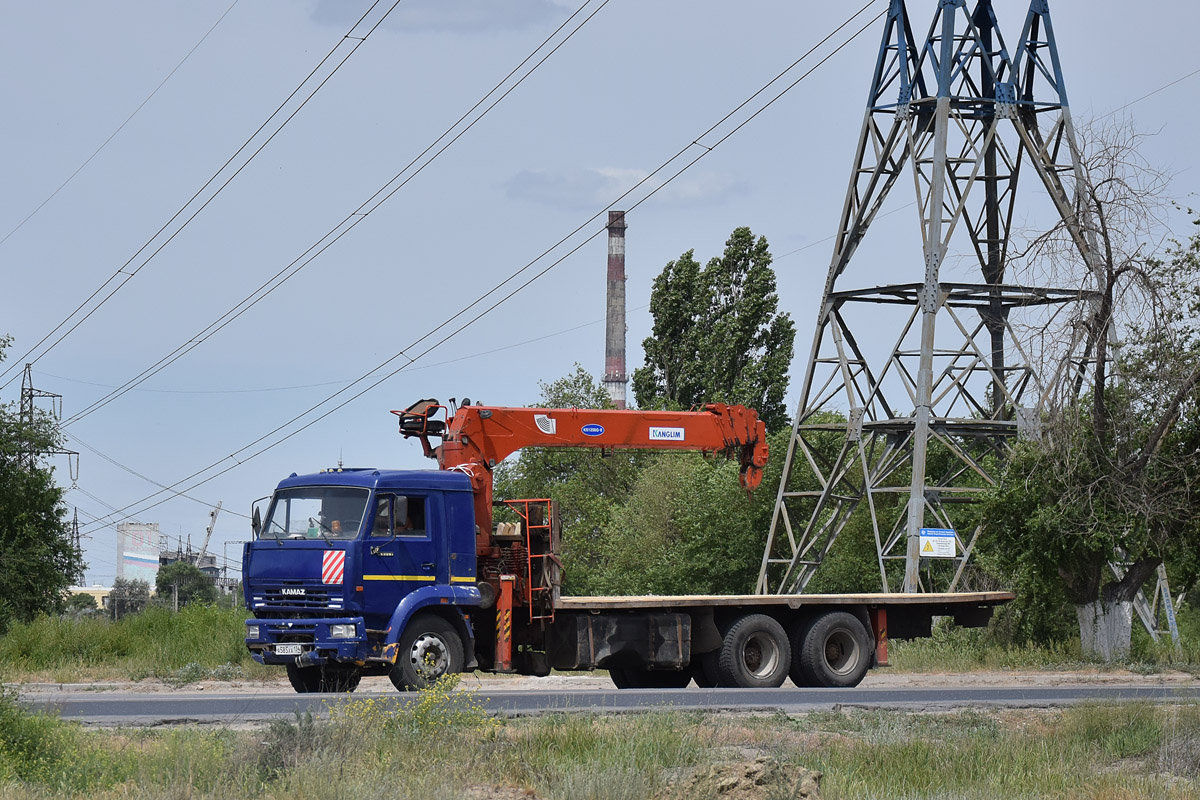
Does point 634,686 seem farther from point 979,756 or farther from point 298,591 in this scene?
point 979,756

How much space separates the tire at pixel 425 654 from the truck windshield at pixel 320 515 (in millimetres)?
1525

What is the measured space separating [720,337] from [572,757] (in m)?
51.2

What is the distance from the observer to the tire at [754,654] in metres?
21.9

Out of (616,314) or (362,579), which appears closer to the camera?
(362,579)

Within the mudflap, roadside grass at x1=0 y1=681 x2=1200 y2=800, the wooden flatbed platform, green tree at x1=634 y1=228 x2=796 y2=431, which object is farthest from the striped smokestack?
roadside grass at x1=0 y1=681 x2=1200 y2=800

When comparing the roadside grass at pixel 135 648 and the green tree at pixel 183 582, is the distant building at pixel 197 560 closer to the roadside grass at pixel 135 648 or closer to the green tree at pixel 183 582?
the green tree at pixel 183 582

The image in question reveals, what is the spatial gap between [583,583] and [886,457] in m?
23.7

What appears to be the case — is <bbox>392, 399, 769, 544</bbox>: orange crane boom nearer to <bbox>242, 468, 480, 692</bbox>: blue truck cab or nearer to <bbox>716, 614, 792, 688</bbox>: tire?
<bbox>242, 468, 480, 692</bbox>: blue truck cab

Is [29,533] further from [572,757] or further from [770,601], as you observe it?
[572,757]

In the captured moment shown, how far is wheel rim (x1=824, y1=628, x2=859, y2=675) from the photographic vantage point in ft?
75.7

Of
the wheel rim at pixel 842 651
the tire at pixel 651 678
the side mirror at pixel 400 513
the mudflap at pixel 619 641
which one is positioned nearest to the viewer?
the side mirror at pixel 400 513

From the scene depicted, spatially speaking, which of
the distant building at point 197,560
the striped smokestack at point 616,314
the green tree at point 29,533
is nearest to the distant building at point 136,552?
the distant building at point 197,560

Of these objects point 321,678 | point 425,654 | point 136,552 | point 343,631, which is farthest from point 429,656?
point 136,552

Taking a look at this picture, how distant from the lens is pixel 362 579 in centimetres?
1938
